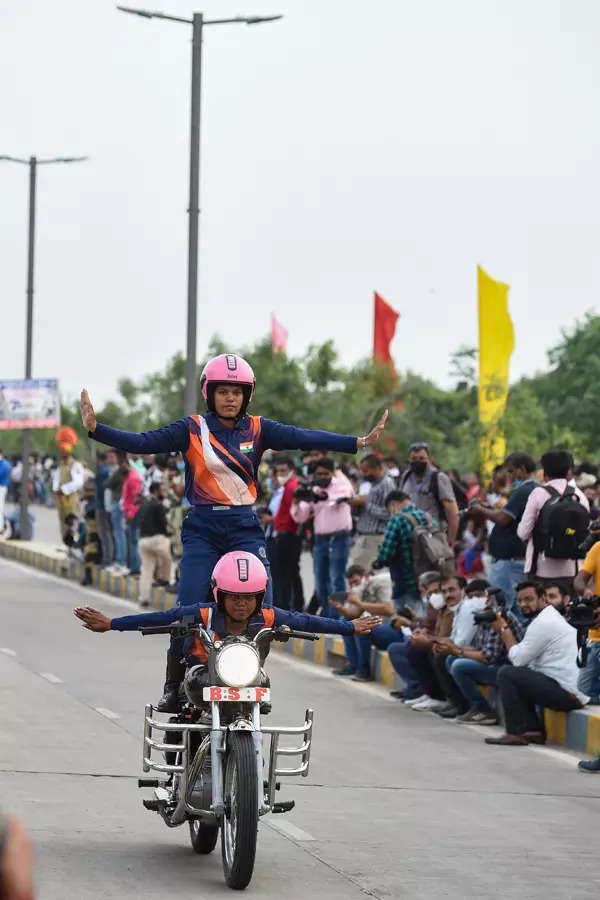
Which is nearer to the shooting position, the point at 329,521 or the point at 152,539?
the point at 329,521

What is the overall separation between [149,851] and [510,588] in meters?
8.18

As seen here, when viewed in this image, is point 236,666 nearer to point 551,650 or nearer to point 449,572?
point 551,650

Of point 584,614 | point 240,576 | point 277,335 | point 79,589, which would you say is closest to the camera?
point 240,576

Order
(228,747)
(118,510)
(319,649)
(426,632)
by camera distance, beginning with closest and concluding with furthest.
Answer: (228,747) < (426,632) < (319,649) < (118,510)

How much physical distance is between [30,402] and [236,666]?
32281 millimetres

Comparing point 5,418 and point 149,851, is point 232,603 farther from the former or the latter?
point 5,418

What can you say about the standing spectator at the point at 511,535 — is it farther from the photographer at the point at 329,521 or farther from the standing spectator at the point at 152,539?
the standing spectator at the point at 152,539

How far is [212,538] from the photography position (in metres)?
7.86

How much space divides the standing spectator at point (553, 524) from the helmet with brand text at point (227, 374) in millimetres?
6059

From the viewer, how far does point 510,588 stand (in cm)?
1536

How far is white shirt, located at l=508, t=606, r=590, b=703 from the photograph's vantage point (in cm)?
1207

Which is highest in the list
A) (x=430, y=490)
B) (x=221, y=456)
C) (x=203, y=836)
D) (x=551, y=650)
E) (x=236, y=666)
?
(x=221, y=456)

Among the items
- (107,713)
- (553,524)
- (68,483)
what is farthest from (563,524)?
(68,483)

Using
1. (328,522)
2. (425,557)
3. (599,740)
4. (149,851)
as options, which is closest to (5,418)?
(328,522)
